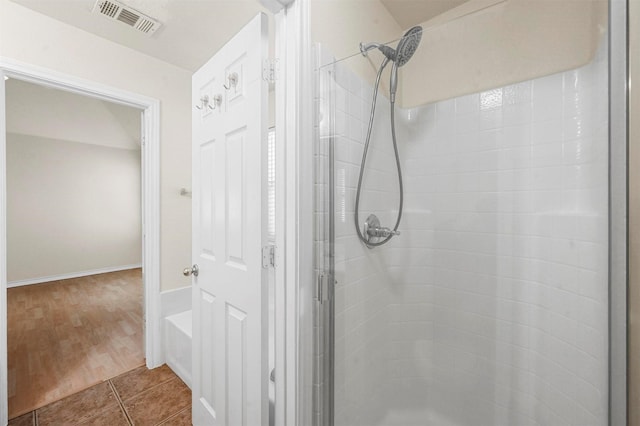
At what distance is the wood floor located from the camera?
182 centimetres

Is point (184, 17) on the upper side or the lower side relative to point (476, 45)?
upper

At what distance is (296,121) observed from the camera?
99 centimetres

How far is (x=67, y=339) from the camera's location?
7.99 ft

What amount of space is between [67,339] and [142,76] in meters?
2.38

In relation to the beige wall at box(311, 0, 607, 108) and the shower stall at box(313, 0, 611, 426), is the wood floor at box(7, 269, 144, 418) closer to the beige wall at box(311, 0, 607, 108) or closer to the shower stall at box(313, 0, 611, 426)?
the shower stall at box(313, 0, 611, 426)

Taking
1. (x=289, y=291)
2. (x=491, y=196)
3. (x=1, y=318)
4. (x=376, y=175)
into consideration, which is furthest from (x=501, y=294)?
(x=1, y=318)

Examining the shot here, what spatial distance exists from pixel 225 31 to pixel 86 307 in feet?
11.4

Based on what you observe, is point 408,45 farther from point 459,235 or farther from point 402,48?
point 459,235

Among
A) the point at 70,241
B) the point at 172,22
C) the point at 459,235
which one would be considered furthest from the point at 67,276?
the point at 459,235

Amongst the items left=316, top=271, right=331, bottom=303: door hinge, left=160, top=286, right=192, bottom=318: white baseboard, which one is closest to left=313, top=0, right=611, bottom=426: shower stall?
left=316, top=271, right=331, bottom=303: door hinge

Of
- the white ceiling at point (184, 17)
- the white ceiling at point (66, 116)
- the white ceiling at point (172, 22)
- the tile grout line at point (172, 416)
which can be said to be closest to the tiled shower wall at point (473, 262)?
the white ceiling at point (184, 17)

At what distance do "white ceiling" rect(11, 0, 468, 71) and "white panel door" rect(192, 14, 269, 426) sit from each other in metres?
0.49

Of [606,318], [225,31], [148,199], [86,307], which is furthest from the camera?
[86,307]

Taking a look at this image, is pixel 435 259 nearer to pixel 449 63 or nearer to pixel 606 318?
pixel 606 318
